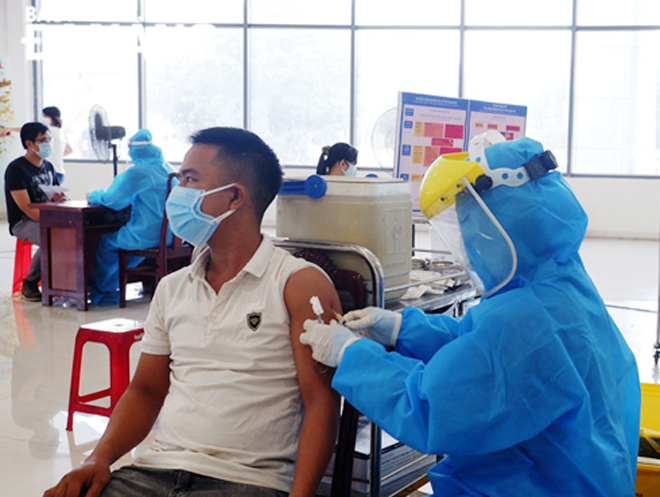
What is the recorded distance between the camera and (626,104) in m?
9.20

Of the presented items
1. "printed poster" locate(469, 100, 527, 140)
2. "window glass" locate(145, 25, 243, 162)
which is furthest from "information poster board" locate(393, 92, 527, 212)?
"window glass" locate(145, 25, 243, 162)

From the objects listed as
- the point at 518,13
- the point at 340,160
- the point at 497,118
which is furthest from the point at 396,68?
the point at 497,118

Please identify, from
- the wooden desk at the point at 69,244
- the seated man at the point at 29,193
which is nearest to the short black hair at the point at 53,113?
the seated man at the point at 29,193

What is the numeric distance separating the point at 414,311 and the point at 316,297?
228mm

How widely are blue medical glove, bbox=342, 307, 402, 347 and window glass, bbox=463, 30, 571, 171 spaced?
8122 mm

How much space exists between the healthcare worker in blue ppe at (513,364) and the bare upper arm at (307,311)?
2.1 inches

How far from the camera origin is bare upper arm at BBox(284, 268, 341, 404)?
152 centimetres

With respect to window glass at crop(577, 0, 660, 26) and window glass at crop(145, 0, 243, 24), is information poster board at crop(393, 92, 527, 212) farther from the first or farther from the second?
window glass at crop(145, 0, 243, 24)

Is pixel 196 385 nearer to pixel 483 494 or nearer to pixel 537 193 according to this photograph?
pixel 483 494

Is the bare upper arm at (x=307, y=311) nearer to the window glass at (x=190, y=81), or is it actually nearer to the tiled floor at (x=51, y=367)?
the tiled floor at (x=51, y=367)

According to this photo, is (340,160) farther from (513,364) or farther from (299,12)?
(299,12)

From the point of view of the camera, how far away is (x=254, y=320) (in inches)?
60.7

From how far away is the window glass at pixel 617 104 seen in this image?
29.8ft

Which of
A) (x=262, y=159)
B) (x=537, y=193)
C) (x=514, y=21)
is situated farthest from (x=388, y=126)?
(x=514, y=21)
